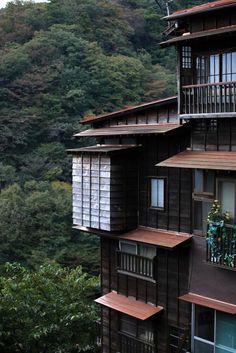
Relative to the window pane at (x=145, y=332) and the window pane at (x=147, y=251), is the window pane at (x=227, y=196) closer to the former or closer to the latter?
the window pane at (x=147, y=251)

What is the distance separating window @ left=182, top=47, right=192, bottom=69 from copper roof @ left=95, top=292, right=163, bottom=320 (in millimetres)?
6856

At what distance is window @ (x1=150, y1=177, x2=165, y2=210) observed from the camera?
621 inches

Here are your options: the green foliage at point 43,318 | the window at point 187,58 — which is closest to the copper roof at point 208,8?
the window at point 187,58

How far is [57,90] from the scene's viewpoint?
58.9m

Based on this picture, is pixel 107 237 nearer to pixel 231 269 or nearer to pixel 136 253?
pixel 136 253

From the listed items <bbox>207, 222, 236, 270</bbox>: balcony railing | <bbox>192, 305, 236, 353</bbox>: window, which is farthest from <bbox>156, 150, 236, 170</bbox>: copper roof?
<bbox>192, 305, 236, 353</bbox>: window

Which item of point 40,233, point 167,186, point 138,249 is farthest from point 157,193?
point 40,233

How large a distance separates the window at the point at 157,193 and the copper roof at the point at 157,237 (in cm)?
75

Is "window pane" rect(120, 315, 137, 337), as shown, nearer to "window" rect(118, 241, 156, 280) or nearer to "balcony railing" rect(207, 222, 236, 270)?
"window" rect(118, 241, 156, 280)

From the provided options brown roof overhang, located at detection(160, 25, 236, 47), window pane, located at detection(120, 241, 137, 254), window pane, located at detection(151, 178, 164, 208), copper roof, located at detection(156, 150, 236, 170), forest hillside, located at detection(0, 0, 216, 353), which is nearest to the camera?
brown roof overhang, located at detection(160, 25, 236, 47)

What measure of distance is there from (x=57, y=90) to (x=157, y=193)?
44691 millimetres

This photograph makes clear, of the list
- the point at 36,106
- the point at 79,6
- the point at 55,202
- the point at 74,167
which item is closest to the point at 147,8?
the point at 79,6

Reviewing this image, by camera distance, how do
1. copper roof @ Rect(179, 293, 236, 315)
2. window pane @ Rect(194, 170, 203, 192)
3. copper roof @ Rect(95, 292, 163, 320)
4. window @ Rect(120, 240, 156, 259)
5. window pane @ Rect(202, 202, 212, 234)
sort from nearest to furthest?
copper roof @ Rect(179, 293, 236, 315)
window pane @ Rect(202, 202, 212, 234)
window pane @ Rect(194, 170, 203, 192)
copper roof @ Rect(95, 292, 163, 320)
window @ Rect(120, 240, 156, 259)

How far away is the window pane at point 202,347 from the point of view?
47.8 ft
